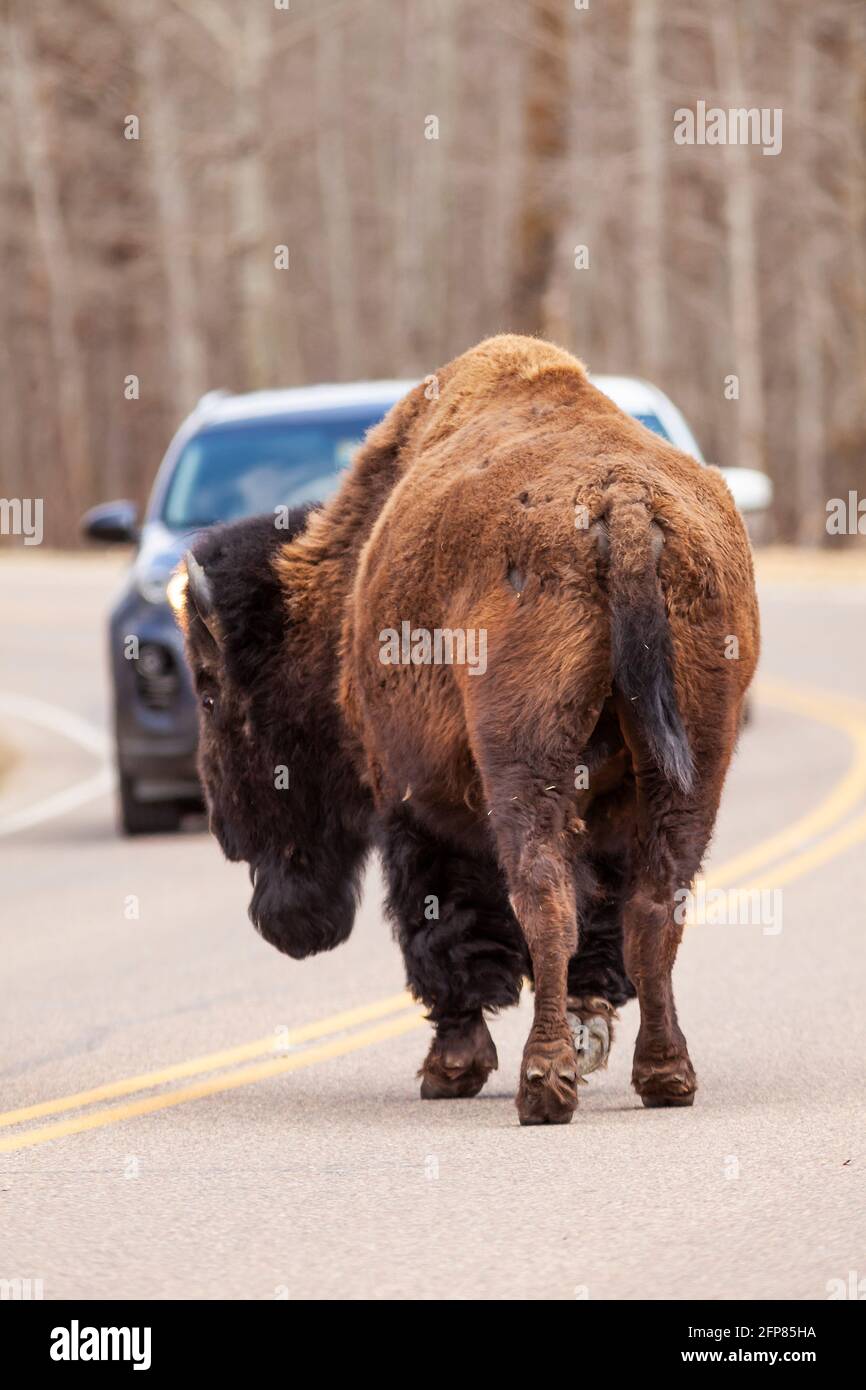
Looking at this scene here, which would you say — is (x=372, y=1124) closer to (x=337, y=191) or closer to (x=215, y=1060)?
(x=215, y=1060)

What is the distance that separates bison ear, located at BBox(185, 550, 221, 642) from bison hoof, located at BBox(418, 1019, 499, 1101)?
1347mm

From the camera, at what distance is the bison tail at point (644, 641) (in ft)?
19.8

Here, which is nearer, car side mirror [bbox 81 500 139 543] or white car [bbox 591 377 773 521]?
white car [bbox 591 377 773 521]

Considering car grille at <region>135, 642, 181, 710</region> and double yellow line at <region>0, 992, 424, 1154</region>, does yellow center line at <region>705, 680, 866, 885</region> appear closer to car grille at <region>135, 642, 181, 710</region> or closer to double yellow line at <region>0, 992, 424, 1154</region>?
double yellow line at <region>0, 992, 424, 1154</region>

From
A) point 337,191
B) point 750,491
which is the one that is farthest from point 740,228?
point 750,491

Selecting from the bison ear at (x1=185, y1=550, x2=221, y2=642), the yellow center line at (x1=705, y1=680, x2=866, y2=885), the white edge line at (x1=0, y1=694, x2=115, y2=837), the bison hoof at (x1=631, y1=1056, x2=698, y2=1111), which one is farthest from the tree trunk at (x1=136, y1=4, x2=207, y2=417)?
the bison hoof at (x1=631, y1=1056, x2=698, y2=1111)

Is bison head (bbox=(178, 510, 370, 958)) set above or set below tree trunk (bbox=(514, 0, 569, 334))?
below

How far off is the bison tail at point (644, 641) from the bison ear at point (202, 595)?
145 centimetres

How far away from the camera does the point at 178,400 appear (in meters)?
54.3

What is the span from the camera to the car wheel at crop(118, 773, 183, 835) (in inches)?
560

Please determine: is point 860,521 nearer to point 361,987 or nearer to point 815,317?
point 815,317

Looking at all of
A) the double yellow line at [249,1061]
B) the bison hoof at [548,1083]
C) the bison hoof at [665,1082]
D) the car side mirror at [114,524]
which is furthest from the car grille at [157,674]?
the bison hoof at [548,1083]

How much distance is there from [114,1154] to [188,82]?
5603 centimetres

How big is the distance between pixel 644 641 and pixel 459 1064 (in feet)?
4.51
